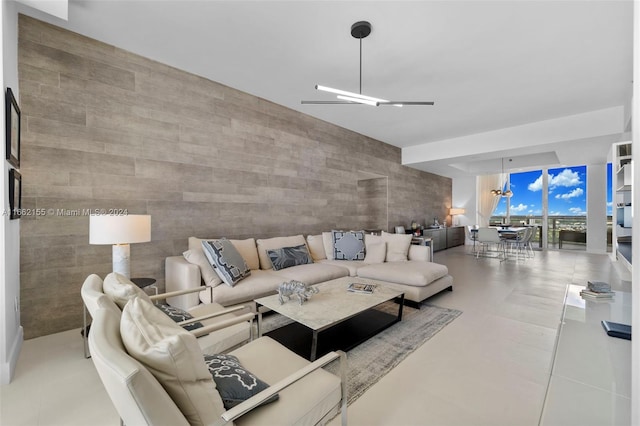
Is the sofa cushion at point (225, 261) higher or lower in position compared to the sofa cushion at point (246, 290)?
higher

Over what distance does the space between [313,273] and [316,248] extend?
3.28ft

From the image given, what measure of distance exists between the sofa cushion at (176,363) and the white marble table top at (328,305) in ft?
3.75

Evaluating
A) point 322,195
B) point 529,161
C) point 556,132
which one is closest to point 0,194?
point 322,195

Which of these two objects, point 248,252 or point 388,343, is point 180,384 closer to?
point 388,343

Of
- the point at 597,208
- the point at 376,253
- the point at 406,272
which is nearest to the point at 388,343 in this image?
the point at 406,272

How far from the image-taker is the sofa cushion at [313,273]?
3327 mm

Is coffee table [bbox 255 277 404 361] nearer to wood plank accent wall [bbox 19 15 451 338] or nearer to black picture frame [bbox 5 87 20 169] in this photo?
wood plank accent wall [bbox 19 15 451 338]

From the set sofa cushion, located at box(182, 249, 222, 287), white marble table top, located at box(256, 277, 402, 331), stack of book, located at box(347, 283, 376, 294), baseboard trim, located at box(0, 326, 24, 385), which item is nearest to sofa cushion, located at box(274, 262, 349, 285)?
white marble table top, located at box(256, 277, 402, 331)

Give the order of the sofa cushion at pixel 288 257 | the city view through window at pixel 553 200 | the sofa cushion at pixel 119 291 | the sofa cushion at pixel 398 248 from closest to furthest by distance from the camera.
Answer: the sofa cushion at pixel 119 291, the sofa cushion at pixel 288 257, the sofa cushion at pixel 398 248, the city view through window at pixel 553 200

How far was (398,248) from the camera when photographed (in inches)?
168

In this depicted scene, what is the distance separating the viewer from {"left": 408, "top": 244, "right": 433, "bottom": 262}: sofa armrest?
4.12 meters

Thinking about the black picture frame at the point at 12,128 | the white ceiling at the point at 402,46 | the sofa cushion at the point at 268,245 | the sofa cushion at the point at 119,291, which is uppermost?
the white ceiling at the point at 402,46

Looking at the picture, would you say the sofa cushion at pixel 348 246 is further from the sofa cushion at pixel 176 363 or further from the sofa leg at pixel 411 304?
the sofa cushion at pixel 176 363

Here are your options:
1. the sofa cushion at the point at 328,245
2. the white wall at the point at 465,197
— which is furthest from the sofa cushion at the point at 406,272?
the white wall at the point at 465,197
